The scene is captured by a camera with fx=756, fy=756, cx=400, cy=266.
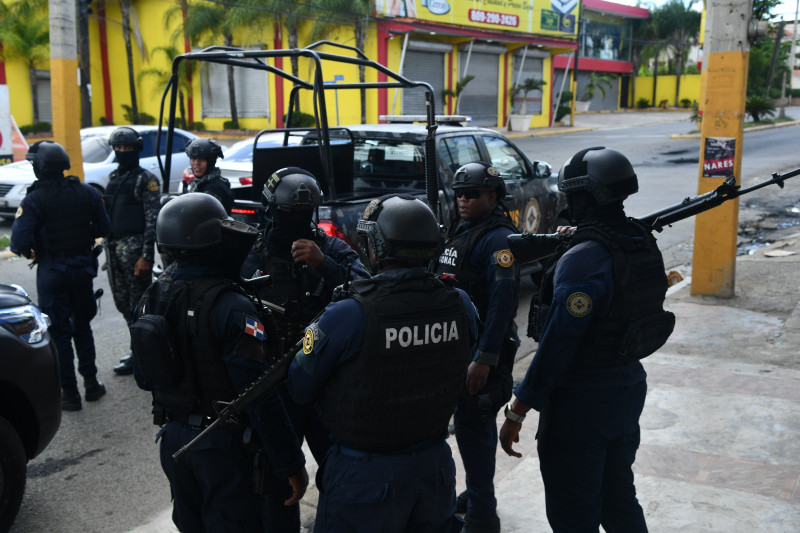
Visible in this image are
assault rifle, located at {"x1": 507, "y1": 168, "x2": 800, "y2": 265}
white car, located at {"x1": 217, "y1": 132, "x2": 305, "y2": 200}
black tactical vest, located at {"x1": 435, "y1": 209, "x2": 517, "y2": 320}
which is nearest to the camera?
assault rifle, located at {"x1": 507, "y1": 168, "x2": 800, "y2": 265}

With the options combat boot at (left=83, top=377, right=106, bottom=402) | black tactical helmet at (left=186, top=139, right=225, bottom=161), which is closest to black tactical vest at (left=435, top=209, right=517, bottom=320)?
black tactical helmet at (left=186, top=139, right=225, bottom=161)

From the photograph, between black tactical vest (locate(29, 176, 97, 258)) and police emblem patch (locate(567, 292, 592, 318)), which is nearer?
police emblem patch (locate(567, 292, 592, 318))

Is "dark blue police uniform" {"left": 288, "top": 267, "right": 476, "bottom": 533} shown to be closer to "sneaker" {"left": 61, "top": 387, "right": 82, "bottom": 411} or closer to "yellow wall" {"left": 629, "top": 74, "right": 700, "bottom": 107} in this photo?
"sneaker" {"left": 61, "top": 387, "right": 82, "bottom": 411}

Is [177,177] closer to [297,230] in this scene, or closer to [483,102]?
[297,230]

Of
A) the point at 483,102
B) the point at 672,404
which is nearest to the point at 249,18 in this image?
the point at 483,102

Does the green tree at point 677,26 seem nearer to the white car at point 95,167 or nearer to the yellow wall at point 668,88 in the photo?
the yellow wall at point 668,88

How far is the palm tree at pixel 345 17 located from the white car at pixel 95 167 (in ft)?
40.9

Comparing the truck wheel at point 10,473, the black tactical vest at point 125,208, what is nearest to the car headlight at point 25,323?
the truck wheel at point 10,473

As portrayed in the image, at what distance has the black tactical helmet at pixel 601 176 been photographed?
116 inches

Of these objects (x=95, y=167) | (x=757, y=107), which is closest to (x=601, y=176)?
(x=95, y=167)

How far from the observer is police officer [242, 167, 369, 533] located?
3584 millimetres

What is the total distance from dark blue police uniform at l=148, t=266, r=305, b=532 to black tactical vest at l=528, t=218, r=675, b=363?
120 centimetres

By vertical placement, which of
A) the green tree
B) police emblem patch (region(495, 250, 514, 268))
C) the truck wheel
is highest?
the green tree

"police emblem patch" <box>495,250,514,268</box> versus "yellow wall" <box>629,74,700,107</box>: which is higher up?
"yellow wall" <box>629,74,700,107</box>
